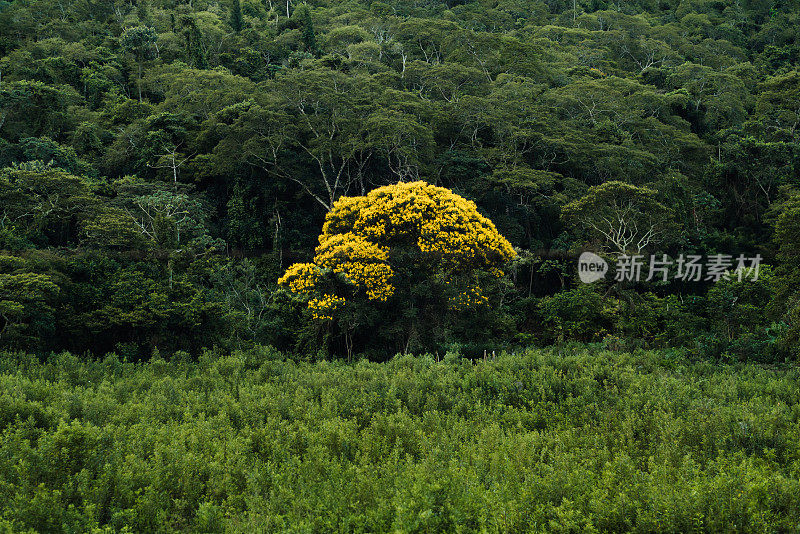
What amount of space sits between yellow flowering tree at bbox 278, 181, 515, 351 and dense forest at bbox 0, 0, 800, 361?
16 centimetres

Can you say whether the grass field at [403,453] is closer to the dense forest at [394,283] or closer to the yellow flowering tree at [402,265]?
the dense forest at [394,283]

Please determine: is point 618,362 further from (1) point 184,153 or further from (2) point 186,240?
(1) point 184,153

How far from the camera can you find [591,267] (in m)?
17.3

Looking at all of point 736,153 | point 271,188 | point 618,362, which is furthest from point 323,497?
point 736,153

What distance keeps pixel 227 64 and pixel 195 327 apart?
22.7 metres

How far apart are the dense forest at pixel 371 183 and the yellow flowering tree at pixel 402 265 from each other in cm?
16

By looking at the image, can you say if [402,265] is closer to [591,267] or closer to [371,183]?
[591,267]

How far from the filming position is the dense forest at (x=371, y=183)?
1346cm

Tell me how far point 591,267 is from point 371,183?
8.32m

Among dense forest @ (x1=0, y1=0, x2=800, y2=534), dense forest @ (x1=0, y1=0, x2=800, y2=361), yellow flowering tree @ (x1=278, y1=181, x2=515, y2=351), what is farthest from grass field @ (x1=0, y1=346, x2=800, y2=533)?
dense forest @ (x1=0, y1=0, x2=800, y2=361)

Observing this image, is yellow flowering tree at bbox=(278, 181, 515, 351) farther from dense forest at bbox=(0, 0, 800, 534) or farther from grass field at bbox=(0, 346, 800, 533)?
grass field at bbox=(0, 346, 800, 533)

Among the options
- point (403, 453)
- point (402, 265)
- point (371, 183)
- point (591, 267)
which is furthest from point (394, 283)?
point (371, 183)

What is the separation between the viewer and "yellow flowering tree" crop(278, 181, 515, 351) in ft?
41.5

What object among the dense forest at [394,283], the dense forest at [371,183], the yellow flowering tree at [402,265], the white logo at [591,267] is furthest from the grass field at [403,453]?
the white logo at [591,267]
